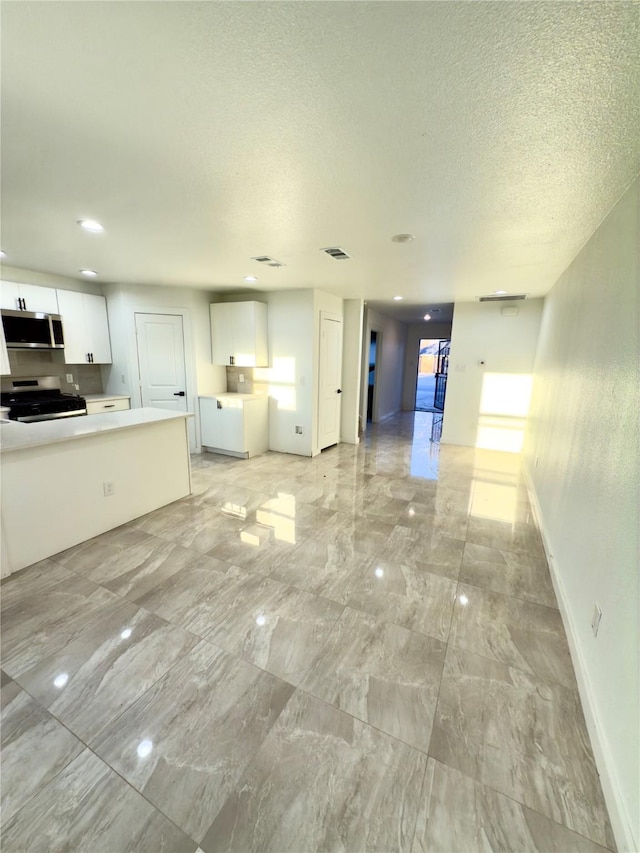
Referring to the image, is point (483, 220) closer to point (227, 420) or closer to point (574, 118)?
point (574, 118)

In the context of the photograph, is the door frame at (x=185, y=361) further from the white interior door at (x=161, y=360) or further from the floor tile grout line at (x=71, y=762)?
the floor tile grout line at (x=71, y=762)

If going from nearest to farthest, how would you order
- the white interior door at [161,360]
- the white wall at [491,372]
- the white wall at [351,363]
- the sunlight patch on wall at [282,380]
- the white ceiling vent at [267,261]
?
the white ceiling vent at [267,261] → the white interior door at [161,360] → the sunlight patch on wall at [282,380] → the white wall at [491,372] → the white wall at [351,363]

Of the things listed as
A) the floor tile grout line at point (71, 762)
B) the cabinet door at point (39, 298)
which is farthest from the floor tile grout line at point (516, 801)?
the cabinet door at point (39, 298)

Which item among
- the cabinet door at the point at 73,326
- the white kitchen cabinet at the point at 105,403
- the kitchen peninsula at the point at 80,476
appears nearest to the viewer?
the kitchen peninsula at the point at 80,476

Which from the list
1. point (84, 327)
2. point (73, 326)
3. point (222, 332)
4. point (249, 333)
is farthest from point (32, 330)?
point (249, 333)

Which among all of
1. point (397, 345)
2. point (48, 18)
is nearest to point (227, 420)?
point (48, 18)

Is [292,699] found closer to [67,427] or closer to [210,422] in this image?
[67,427]

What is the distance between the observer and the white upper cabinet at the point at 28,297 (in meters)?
3.78

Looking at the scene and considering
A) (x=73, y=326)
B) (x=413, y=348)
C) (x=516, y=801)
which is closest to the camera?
(x=516, y=801)

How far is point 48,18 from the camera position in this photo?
0.96 metres

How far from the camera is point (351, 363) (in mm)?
5844

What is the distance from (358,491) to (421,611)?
193 cm

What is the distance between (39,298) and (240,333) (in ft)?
7.85

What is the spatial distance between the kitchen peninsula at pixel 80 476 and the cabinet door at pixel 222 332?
191cm
